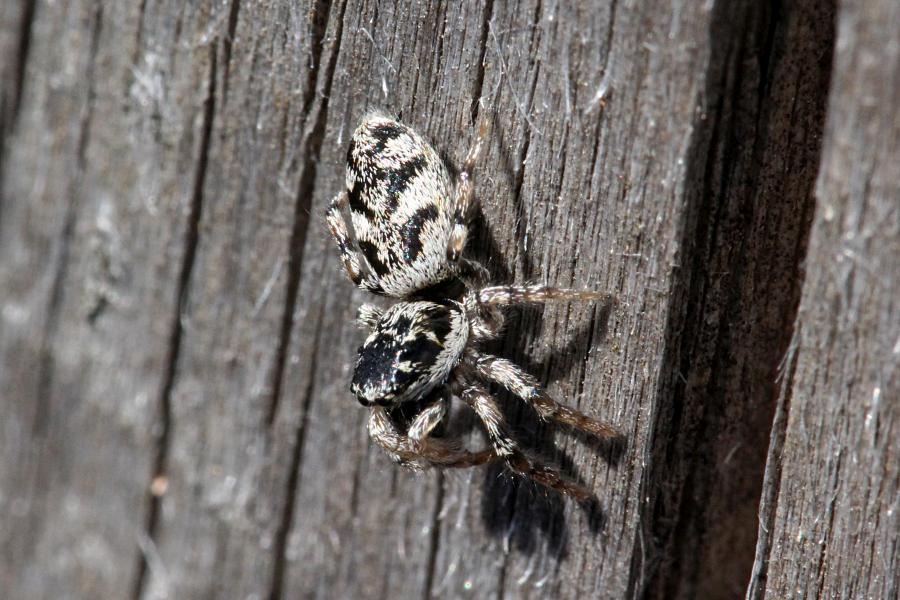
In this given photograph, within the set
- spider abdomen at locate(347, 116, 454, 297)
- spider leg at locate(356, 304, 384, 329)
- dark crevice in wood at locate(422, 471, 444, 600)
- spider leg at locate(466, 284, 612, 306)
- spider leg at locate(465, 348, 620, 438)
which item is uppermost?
spider abdomen at locate(347, 116, 454, 297)

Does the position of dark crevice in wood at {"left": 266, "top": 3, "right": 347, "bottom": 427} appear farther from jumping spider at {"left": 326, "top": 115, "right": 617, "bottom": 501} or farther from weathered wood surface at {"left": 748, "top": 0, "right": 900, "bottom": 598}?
weathered wood surface at {"left": 748, "top": 0, "right": 900, "bottom": 598}

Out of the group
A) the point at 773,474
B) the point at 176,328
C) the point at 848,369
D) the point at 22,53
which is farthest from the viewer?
the point at 22,53

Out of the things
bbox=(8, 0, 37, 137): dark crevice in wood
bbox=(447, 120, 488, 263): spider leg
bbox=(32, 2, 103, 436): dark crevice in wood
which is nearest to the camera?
bbox=(447, 120, 488, 263): spider leg

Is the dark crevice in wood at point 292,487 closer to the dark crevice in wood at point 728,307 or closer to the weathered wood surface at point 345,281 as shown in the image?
the weathered wood surface at point 345,281

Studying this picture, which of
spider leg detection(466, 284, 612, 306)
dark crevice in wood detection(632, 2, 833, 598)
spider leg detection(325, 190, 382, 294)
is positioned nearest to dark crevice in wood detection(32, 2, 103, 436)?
spider leg detection(325, 190, 382, 294)

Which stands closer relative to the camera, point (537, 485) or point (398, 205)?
point (537, 485)

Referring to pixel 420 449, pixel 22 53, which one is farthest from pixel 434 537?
pixel 22 53

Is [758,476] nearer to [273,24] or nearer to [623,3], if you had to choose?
[623,3]

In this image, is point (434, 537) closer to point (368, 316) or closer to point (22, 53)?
point (368, 316)
